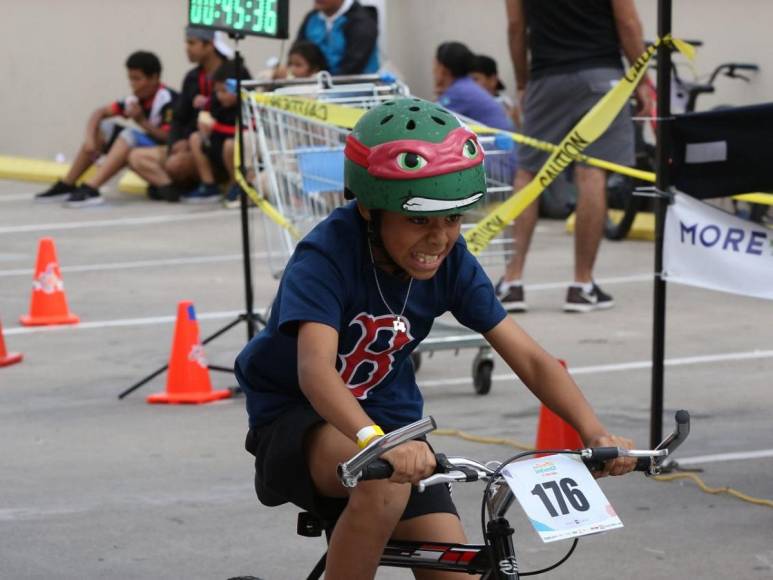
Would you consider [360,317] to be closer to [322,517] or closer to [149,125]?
[322,517]

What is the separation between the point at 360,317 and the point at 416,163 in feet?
1.47

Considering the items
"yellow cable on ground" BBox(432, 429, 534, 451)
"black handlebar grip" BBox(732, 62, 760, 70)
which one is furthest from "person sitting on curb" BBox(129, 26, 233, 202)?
"yellow cable on ground" BBox(432, 429, 534, 451)

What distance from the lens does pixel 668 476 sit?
20.0ft

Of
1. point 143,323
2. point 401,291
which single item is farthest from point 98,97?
point 401,291

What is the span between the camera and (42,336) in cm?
930

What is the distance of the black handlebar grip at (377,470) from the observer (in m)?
3.10

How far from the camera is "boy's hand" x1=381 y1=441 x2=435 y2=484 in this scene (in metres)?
3.12

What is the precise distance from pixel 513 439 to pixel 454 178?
3.30 m

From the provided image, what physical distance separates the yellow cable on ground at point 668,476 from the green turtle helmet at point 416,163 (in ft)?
8.70

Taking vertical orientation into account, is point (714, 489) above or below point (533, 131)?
below

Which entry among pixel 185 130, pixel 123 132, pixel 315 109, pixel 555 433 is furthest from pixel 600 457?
pixel 123 132

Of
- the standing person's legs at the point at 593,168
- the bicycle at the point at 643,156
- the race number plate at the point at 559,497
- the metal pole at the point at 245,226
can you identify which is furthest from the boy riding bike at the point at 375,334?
the bicycle at the point at 643,156

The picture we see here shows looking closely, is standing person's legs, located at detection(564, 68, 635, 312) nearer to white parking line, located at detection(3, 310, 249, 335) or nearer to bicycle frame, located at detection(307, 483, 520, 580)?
white parking line, located at detection(3, 310, 249, 335)

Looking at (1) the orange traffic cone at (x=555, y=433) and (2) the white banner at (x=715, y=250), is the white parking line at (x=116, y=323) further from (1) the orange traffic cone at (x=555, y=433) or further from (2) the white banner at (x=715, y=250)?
(2) the white banner at (x=715, y=250)
